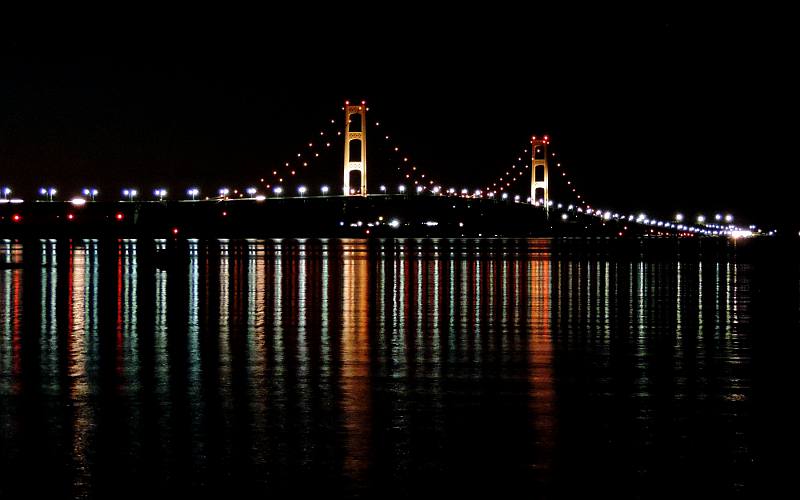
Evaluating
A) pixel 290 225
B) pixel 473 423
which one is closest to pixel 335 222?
pixel 290 225

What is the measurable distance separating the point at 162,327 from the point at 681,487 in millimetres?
8466

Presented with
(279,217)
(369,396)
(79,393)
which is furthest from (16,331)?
(279,217)

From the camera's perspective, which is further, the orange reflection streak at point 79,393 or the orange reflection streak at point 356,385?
the orange reflection streak at point 356,385

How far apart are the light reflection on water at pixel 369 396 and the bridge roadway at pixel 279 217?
70.1 m

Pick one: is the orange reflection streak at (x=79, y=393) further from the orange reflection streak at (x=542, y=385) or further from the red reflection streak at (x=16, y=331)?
the orange reflection streak at (x=542, y=385)

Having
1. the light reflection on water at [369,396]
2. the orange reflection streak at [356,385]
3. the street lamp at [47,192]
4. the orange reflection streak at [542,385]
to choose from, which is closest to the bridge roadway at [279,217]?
the street lamp at [47,192]

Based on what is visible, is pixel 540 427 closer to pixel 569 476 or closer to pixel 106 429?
pixel 569 476

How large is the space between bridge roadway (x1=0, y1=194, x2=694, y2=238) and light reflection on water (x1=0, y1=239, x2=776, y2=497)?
230 feet

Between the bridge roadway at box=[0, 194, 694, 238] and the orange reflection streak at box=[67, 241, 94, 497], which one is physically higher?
the bridge roadway at box=[0, 194, 694, 238]

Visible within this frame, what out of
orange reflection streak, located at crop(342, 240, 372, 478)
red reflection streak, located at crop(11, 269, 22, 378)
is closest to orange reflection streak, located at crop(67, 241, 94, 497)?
red reflection streak, located at crop(11, 269, 22, 378)

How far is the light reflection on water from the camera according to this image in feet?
17.3

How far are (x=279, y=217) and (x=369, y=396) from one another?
3401 inches

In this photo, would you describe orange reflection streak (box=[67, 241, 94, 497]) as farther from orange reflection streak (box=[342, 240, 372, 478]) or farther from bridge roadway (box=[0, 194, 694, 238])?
bridge roadway (box=[0, 194, 694, 238])

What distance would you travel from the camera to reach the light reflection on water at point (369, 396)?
529 cm
